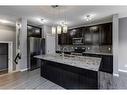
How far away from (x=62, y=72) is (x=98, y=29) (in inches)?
141

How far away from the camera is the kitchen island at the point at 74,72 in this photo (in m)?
2.28

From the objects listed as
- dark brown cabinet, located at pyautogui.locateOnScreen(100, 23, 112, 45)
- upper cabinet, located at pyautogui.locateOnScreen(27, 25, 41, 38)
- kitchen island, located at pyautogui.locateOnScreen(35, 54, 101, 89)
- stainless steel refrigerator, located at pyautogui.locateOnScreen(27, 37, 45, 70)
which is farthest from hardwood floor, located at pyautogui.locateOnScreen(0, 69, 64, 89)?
dark brown cabinet, located at pyautogui.locateOnScreen(100, 23, 112, 45)

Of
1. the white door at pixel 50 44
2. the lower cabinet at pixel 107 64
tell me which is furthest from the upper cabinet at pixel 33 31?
the lower cabinet at pixel 107 64

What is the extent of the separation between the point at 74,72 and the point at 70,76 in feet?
0.64

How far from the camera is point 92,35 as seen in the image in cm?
581

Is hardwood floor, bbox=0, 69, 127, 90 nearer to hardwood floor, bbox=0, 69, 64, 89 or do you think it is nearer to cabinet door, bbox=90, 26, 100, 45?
hardwood floor, bbox=0, 69, 64, 89

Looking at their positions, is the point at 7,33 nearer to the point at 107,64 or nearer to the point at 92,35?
the point at 92,35

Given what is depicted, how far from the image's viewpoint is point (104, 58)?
4.77 meters

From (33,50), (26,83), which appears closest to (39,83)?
(26,83)

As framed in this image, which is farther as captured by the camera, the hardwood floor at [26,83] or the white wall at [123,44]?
the white wall at [123,44]

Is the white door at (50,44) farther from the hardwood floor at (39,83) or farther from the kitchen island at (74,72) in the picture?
the hardwood floor at (39,83)

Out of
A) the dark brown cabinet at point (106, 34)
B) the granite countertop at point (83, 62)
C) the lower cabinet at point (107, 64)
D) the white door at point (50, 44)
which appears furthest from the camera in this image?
the white door at point (50, 44)

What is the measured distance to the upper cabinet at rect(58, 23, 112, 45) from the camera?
5152 millimetres
